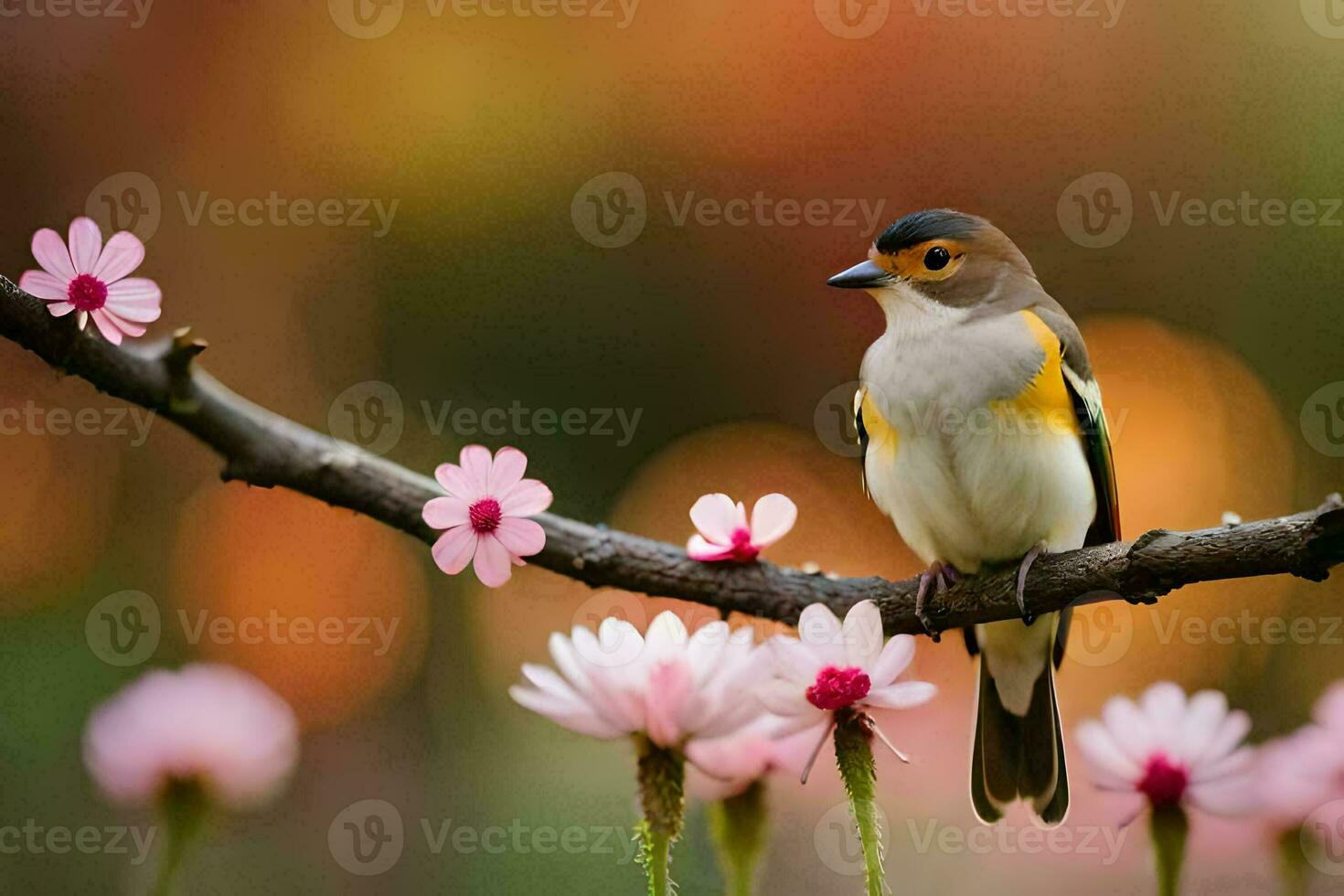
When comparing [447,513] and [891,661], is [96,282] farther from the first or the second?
[891,661]

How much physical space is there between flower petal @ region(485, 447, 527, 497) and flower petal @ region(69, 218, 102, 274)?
19 centimetres

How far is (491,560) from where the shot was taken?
0.54m

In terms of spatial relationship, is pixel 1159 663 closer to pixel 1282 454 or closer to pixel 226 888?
pixel 1282 454

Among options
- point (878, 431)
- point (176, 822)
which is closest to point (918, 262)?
point (878, 431)

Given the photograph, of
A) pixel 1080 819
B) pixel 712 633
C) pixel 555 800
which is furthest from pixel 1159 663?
pixel 712 633
